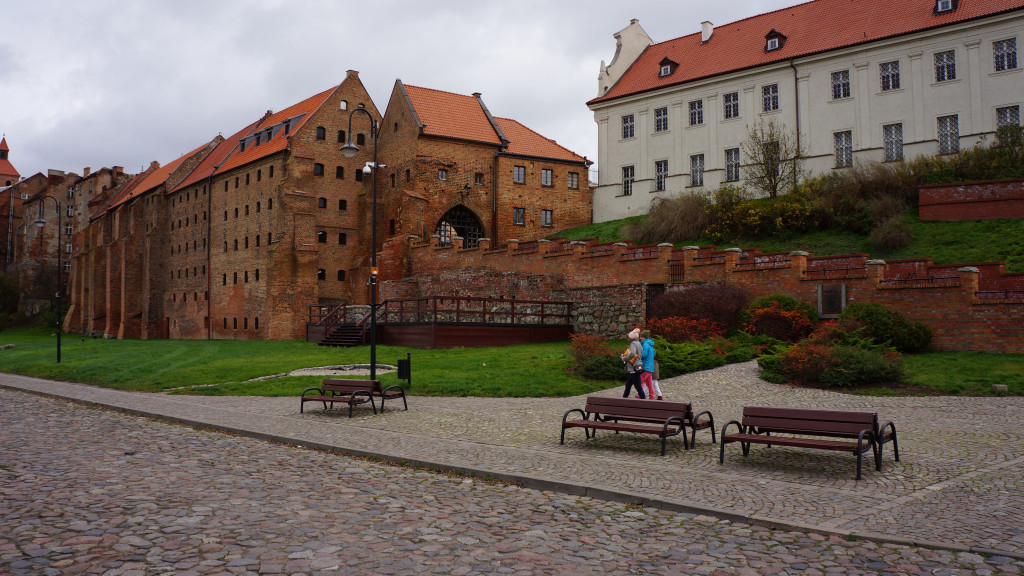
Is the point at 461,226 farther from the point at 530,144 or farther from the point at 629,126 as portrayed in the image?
the point at 629,126

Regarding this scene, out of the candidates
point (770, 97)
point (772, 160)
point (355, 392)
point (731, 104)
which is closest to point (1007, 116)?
point (772, 160)

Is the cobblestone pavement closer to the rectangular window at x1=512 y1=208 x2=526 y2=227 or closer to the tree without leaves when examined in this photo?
the tree without leaves

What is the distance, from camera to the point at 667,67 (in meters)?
47.5

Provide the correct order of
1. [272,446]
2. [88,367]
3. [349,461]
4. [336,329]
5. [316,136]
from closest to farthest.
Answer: [349,461]
[272,446]
[88,367]
[336,329]
[316,136]

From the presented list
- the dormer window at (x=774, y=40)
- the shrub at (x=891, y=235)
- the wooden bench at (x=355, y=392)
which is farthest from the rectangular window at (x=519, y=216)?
the wooden bench at (x=355, y=392)

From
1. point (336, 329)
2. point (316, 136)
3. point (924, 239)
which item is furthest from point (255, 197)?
point (924, 239)

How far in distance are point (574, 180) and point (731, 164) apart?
40.2ft

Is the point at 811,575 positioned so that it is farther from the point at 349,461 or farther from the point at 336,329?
the point at 336,329

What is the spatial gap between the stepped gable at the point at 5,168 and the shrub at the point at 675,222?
10422cm

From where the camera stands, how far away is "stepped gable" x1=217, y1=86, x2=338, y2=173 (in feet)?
169

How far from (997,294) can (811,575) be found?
17.5 m

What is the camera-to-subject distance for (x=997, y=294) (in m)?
19.2

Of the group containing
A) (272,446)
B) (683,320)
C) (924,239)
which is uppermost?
(924,239)

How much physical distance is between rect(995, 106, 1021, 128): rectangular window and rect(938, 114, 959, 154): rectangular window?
170 centimetres
